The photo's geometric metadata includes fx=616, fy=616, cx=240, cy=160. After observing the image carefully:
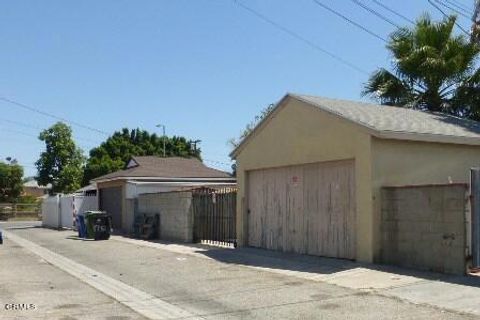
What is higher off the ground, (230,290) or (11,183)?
(11,183)

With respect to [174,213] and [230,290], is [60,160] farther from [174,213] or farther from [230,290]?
[230,290]

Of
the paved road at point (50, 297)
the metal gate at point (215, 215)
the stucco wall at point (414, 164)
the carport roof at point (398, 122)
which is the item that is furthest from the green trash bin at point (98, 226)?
the stucco wall at point (414, 164)

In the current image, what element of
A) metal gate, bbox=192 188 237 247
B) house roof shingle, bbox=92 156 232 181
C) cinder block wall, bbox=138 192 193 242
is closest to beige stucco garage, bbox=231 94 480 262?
metal gate, bbox=192 188 237 247

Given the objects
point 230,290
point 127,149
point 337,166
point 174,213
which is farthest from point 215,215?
point 127,149

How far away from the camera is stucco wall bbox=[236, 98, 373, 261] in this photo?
13859mm

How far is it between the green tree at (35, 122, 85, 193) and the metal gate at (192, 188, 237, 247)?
3065 cm

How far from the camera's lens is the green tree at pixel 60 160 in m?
50.3

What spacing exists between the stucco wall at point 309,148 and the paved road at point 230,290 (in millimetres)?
1262

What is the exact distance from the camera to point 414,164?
14.4 m

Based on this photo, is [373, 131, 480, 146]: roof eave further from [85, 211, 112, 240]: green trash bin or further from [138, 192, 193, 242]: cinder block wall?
[85, 211, 112, 240]: green trash bin

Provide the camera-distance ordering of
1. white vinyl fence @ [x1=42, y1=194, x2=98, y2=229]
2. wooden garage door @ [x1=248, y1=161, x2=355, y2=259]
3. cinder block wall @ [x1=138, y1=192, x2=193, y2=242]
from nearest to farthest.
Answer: wooden garage door @ [x1=248, y1=161, x2=355, y2=259] → cinder block wall @ [x1=138, y1=192, x2=193, y2=242] → white vinyl fence @ [x1=42, y1=194, x2=98, y2=229]

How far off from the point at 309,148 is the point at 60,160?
3841 cm

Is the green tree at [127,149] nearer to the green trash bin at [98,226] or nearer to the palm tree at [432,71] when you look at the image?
the green trash bin at [98,226]

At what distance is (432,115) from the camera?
18.0m
